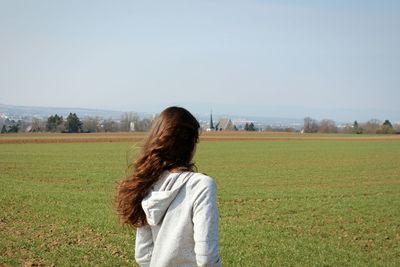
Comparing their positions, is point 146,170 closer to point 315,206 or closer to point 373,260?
point 373,260

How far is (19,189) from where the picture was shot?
62.2 feet

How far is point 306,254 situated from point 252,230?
7.62 ft

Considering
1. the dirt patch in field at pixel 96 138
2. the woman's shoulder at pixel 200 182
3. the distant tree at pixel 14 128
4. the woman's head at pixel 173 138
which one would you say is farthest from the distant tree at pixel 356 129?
the woman's shoulder at pixel 200 182

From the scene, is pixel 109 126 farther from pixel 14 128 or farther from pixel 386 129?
pixel 386 129

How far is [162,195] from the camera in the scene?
2541 mm

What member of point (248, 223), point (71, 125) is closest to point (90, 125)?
point (71, 125)

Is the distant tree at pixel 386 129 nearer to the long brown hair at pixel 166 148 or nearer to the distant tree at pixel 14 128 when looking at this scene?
the distant tree at pixel 14 128

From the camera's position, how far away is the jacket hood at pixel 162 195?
2.53 m

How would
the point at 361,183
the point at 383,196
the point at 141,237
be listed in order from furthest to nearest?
the point at 361,183 → the point at 383,196 → the point at 141,237

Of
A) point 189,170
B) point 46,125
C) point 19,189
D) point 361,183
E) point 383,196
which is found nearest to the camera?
point 189,170

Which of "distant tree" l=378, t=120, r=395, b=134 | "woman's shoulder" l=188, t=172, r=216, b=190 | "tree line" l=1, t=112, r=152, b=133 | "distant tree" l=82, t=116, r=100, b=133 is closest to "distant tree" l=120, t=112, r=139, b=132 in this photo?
"tree line" l=1, t=112, r=152, b=133

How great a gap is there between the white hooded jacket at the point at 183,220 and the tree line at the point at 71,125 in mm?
99370

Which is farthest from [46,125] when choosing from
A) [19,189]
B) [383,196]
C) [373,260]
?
[373,260]

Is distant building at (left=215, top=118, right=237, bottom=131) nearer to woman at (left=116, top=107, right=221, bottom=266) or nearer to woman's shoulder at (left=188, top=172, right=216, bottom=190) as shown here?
woman at (left=116, top=107, right=221, bottom=266)
